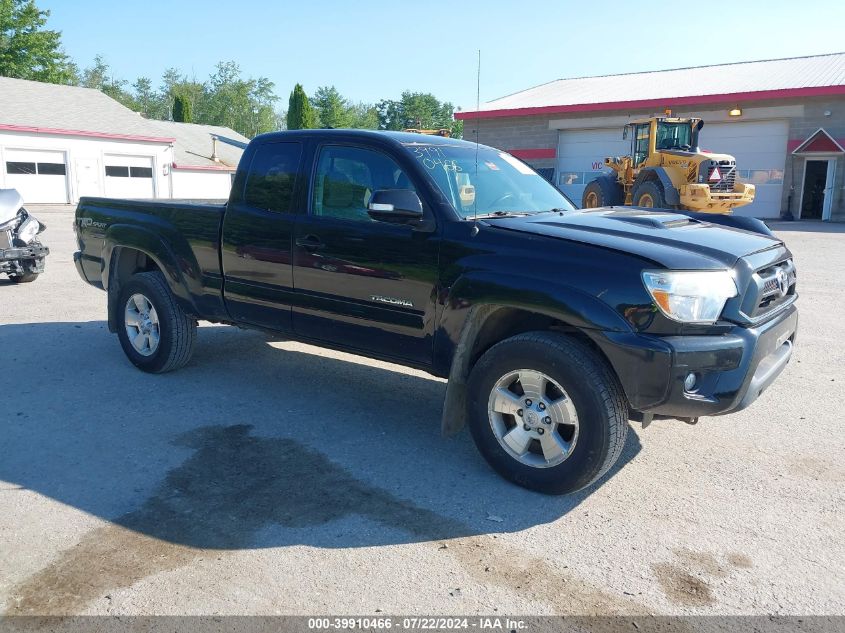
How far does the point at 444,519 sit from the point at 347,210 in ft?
6.97

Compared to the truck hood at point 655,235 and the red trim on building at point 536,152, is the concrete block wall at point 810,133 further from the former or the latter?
the truck hood at point 655,235

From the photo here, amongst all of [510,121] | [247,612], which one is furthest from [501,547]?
[510,121]

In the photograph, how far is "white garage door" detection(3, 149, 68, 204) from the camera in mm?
32156

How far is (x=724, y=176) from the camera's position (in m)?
19.1

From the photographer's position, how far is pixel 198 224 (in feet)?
17.8

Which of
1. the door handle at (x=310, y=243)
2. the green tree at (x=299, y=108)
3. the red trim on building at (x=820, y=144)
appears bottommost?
the door handle at (x=310, y=243)

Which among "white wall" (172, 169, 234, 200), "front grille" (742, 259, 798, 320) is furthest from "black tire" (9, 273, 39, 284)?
"white wall" (172, 169, 234, 200)

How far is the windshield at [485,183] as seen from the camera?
14.3ft

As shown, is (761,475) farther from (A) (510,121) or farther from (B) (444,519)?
(A) (510,121)

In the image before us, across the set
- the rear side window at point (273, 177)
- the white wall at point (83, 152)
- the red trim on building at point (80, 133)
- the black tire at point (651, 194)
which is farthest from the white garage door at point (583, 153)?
the rear side window at point (273, 177)

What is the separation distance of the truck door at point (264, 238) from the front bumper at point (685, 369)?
240 cm

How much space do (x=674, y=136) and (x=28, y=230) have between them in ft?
57.2

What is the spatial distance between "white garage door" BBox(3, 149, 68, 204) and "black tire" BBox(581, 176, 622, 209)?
2561 centimetres

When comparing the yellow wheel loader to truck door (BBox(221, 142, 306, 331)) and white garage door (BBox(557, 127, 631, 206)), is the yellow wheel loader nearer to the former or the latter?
white garage door (BBox(557, 127, 631, 206))
